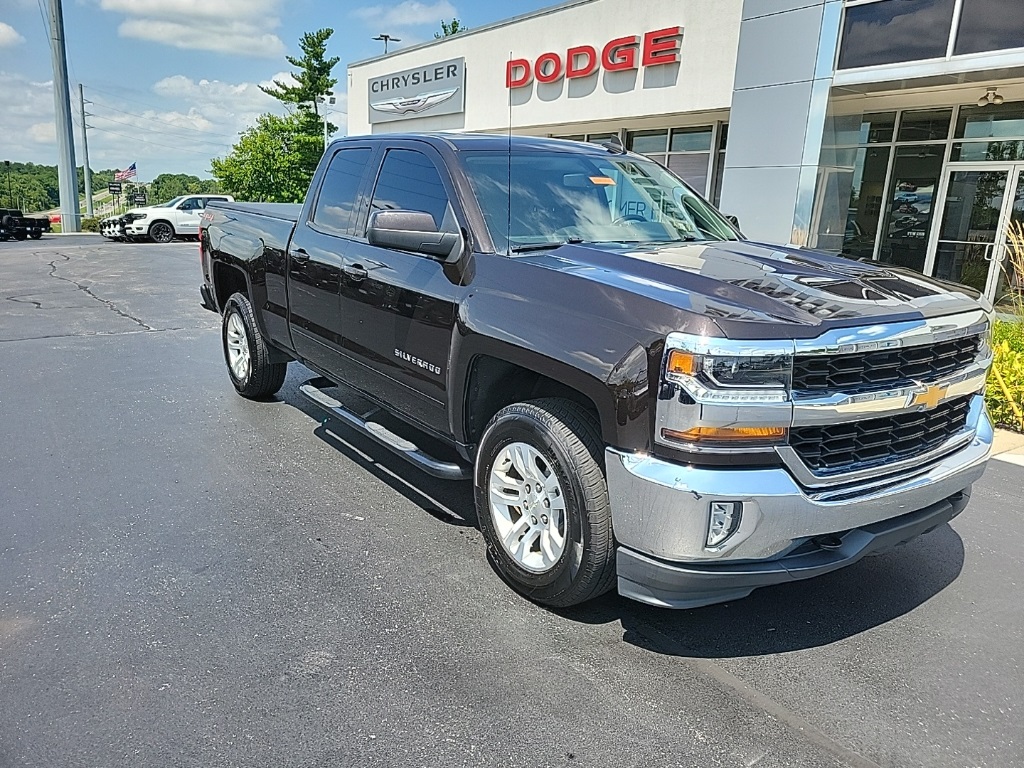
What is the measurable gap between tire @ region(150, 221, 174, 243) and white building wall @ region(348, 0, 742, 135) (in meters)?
10.2

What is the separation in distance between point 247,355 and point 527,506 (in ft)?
12.4

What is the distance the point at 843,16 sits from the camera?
1142 centimetres

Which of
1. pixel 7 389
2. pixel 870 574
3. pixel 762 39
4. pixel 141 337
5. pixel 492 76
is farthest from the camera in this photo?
pixel 492 76

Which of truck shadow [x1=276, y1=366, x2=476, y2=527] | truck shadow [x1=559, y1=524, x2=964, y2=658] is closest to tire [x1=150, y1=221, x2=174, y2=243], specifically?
truck shadow [x1=276, y1=366, x2=476, y2=527]

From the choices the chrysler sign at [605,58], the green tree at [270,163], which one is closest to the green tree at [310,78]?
the green tree at [270,163]

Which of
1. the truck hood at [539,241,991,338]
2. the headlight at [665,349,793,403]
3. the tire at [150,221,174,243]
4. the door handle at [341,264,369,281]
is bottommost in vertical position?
the tire at [150,221,174,243]

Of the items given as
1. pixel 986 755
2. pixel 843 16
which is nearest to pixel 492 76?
pixel 843 16

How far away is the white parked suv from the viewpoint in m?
26.0

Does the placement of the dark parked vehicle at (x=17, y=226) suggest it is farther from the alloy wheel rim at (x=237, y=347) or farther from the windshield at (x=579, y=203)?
the windshield at (x=579, y=203)

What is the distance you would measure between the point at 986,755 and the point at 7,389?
7.39 m

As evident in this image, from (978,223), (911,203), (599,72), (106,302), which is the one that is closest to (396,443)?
(106,302)

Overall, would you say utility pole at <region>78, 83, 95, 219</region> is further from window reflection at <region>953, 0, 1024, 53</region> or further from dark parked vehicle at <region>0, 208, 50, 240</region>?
window reflection at <region>953, 0, 1024, 53</region>

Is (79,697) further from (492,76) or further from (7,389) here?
(492,76)

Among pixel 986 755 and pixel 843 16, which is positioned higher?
pixel 843 16
